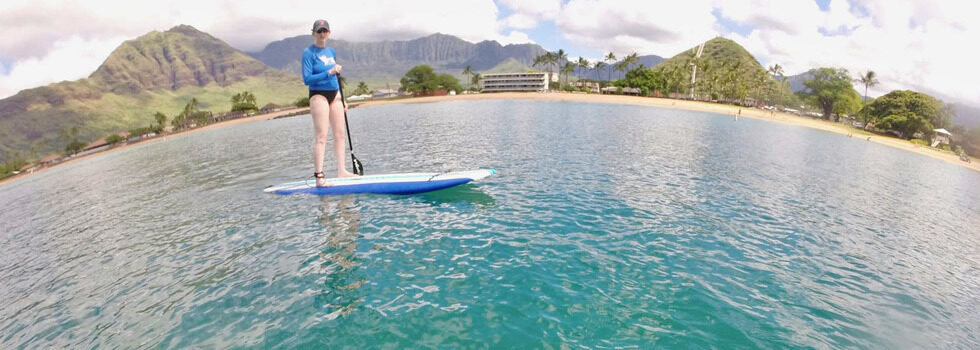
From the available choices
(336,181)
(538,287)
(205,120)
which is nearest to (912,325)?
(538,287)

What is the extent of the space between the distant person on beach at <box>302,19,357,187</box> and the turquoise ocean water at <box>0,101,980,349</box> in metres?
3.16

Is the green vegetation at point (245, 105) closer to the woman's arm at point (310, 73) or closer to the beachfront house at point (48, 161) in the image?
the beachfront house at point (48, 161)

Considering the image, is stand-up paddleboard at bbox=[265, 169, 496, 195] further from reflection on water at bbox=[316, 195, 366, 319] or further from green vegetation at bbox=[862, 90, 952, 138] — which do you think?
green vegetation at bbox=[862, 90, 952, 138]

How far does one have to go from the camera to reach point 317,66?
13.1m

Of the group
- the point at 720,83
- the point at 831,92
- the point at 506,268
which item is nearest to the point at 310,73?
the point at 506,268

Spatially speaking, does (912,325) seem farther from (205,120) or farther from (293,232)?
(205,120)

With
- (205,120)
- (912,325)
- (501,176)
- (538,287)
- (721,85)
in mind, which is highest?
(721,85)

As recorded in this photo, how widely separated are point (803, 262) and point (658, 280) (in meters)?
5.33

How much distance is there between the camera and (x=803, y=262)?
10781 mm

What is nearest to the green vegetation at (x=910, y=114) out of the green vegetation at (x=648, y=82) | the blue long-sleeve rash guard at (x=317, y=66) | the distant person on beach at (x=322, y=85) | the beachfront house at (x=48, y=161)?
the green vegetation at (x=648, y=82)

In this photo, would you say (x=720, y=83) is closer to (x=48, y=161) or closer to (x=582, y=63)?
(x=582, y=63)

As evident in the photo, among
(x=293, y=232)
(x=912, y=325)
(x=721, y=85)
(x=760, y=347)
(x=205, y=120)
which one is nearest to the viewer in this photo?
(x=760, y=347)

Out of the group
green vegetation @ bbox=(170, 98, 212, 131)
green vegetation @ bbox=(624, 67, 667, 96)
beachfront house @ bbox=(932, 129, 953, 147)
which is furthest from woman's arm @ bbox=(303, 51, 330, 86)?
green vegetation @ bbox=(624, 67, 667, 96)

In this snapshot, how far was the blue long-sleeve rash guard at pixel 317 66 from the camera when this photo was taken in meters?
13.0
